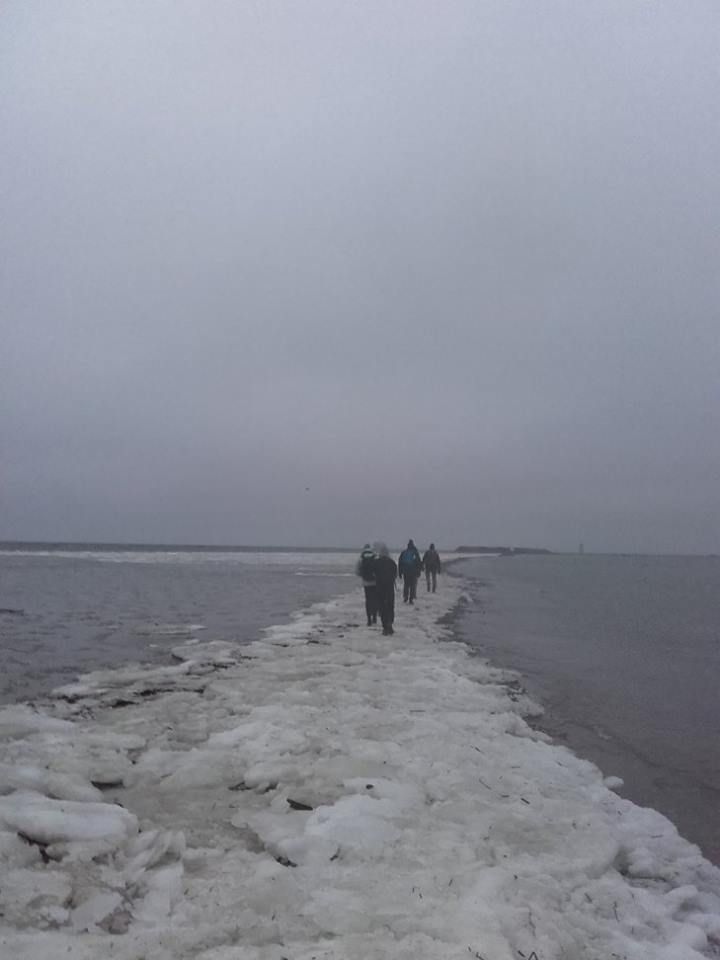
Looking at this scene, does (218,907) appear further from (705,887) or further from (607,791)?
(607,791)

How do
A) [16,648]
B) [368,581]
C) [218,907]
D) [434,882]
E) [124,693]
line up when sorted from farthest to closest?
[368,581]
[16,648]
[124,693]
[434,882]
[218,907]

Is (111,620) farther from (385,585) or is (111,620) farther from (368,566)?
(385,585)

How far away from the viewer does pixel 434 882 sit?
403 centimetres

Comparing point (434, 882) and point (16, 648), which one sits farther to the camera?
point (16, 648)

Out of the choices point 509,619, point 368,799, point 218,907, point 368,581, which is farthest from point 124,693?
point 509,619

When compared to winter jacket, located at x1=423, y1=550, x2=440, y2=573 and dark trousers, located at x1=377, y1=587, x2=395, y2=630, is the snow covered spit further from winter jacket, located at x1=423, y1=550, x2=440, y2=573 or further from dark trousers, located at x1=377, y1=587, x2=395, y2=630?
winter jacket, located at x1=423, y1=550, x2=440, y2=573

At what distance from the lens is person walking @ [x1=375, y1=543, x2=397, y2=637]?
15320 millimetres

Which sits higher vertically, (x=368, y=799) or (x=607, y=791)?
(x=368, y=799)

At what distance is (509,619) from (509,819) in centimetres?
1905

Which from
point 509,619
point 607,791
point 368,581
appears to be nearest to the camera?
point 607,791

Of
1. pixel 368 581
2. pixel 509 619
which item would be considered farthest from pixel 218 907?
pixel 509 619

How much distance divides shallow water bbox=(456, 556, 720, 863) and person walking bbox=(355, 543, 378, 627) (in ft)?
8.31

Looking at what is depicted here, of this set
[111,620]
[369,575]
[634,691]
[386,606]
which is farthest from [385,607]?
[111,620]

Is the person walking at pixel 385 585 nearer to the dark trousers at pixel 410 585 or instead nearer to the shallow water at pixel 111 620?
the shallow water at pixel 111 620
